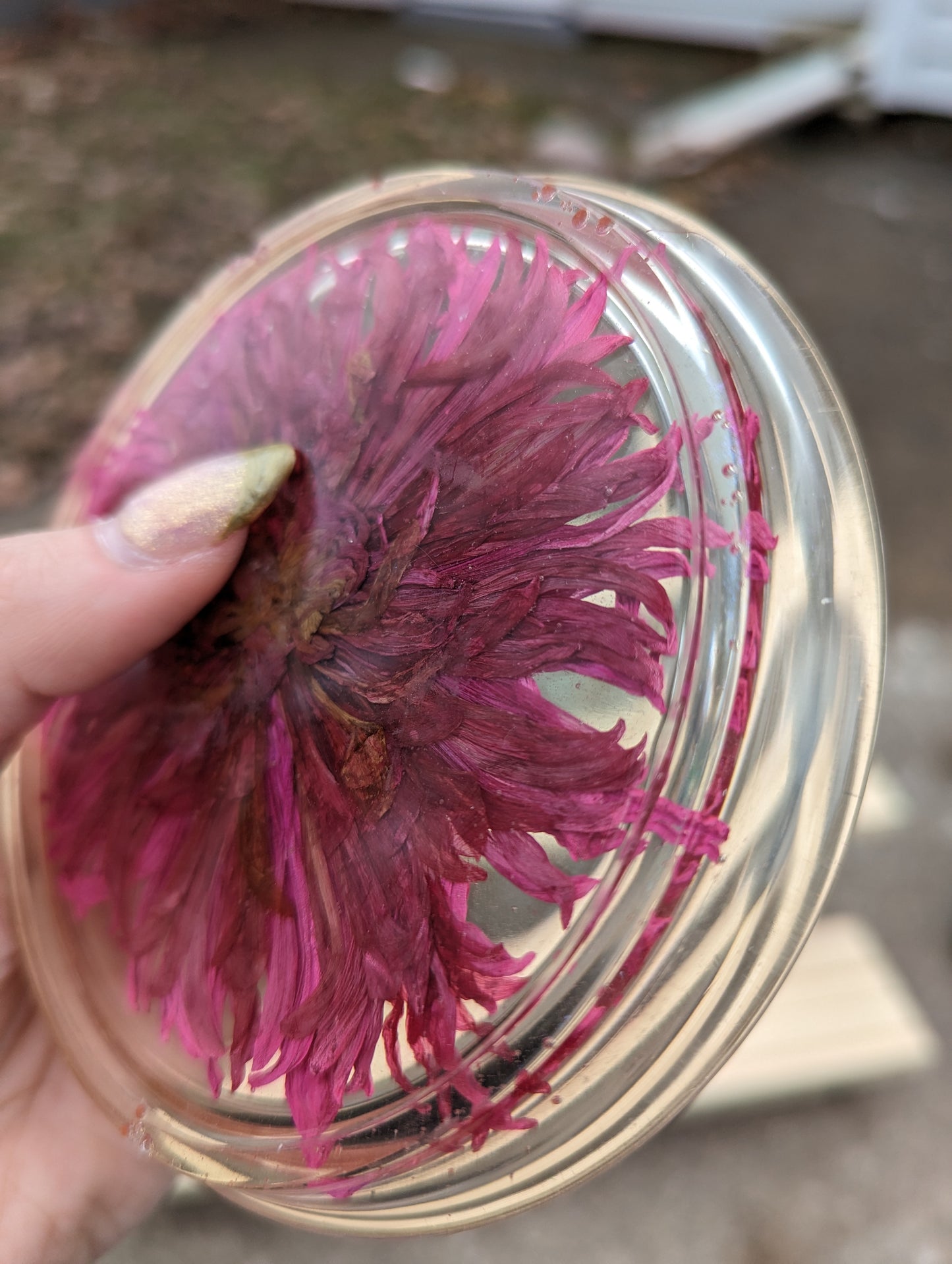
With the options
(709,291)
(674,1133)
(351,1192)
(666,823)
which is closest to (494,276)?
(709,291)

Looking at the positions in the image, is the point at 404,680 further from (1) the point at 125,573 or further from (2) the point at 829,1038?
(2) the point at 829,1038

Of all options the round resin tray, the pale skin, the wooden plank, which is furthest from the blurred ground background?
the round resin tray

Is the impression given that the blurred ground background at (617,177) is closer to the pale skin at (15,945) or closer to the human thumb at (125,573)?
the pale skin at (15,945)

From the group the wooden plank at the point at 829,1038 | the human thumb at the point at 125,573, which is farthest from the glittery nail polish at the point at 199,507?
the wooden plank at the point at 829,1038

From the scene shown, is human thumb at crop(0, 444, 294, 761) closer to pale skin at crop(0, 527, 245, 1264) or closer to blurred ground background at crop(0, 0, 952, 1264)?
pale skin at crop(0, 527, 245, 1264)

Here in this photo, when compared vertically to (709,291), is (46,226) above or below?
above

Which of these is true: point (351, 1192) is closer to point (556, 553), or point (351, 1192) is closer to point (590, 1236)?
point (556, 553)

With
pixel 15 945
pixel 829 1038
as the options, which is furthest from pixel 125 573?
pixel 829 1038
